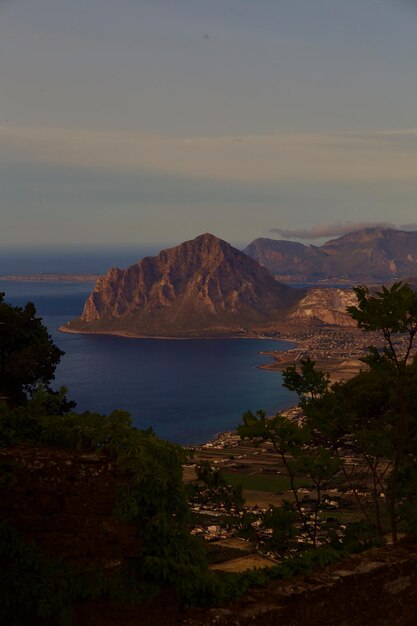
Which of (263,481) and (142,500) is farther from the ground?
(142,500)

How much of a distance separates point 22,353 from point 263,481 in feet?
163

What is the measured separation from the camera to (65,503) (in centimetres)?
736

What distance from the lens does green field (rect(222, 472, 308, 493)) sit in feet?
213

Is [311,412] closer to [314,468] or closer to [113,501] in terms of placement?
[314,468]

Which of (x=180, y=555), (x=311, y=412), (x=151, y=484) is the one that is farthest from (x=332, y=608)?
(x=311, y=412)

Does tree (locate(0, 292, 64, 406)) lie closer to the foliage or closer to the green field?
the foliage

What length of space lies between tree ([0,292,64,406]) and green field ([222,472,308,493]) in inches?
1630

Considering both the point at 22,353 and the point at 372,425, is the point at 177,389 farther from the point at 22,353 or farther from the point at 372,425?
the point at 372,425

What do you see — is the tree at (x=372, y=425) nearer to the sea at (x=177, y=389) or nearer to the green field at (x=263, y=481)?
the green field at (x=263, y=481)

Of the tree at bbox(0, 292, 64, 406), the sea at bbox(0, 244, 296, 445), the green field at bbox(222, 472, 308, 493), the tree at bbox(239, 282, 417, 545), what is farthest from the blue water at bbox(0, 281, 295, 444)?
the tree at bbox(239, 282, 417, 545)

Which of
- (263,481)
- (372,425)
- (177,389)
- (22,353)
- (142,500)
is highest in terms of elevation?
(22,353)

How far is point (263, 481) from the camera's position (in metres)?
68.9

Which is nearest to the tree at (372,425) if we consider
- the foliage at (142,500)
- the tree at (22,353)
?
the foliage at (142,500)

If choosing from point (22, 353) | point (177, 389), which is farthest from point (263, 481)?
point (177, 389)
